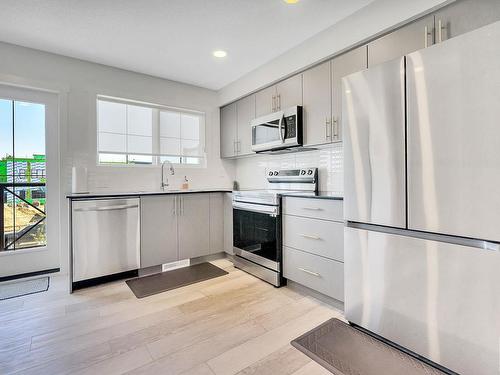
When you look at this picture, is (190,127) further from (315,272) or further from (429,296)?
(429,296)

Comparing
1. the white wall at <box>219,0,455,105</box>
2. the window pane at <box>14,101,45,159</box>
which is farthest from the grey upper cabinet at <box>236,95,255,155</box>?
the window pane at <box>14,101,45,159</box>

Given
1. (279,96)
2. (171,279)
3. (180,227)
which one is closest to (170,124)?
(180,227)

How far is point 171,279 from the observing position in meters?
2.92

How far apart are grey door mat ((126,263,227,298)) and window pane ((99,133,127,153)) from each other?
1641mm

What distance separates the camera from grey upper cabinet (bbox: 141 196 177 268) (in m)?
2.99

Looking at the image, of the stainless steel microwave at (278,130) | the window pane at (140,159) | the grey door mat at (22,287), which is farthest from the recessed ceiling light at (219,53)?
the grey door mat at (22,287)

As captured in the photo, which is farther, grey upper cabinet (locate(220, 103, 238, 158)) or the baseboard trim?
grey upper cabinet (locate(220, 103, 238, 158))

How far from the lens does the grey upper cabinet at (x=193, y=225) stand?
10.7ft

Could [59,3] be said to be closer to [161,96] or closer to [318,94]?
[161,96]

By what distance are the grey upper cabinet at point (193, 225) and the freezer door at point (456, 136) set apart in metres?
2.43

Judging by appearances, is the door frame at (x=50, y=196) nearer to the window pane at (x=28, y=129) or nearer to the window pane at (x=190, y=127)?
the window pane at (x=28, y=129)

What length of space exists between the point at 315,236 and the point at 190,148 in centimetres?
247

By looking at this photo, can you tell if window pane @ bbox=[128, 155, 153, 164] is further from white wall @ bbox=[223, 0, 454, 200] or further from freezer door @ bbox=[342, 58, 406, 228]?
freezer door @ bbox=[342, 58, 406, 228]

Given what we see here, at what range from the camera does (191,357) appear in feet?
5.38
